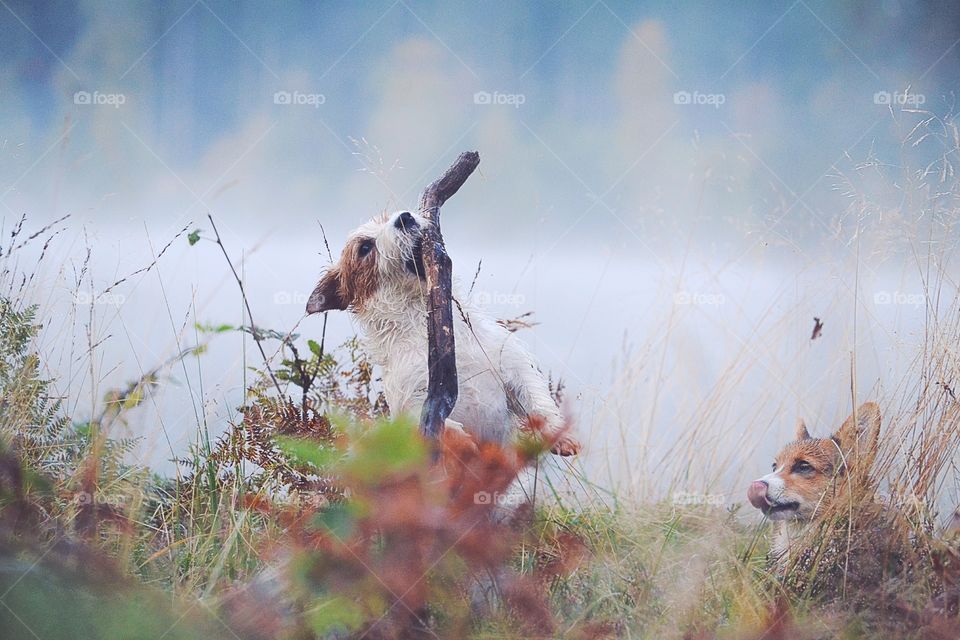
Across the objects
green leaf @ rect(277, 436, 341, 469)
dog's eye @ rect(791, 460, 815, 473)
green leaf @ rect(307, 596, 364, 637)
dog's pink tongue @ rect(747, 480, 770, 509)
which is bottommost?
green leaf @ rect(307, 596, 364, 637)

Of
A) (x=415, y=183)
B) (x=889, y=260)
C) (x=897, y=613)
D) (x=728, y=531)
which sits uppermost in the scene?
(x=415, y=183)

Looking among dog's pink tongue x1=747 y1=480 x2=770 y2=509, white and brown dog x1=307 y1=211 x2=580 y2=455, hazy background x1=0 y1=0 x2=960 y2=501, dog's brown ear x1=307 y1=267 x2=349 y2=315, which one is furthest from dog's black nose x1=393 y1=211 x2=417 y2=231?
dog's pink tongue x1=747 y1=480 x2=770 y2=509

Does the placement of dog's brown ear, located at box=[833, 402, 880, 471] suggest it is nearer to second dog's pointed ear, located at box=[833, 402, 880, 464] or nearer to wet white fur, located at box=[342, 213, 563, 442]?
second dog's pointed ear, located at box=[833, 402, 880, 464]

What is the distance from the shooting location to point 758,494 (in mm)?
2592

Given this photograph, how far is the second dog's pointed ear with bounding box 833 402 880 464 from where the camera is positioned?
2.57 meters

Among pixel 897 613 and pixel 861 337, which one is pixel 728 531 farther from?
pixel 861 337

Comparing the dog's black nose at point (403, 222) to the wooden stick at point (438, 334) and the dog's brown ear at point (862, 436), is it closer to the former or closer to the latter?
the wooden stick at point (438, 334)

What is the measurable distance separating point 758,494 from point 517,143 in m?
1.40

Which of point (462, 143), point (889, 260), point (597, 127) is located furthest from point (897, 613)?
point (462, 143)

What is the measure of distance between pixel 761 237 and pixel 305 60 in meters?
1.69

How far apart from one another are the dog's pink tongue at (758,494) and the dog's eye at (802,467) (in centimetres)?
12

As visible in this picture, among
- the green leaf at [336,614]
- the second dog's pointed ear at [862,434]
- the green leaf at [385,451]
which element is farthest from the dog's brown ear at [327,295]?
the second dog's pointed ear at [862,434]

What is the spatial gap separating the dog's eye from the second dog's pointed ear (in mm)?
112

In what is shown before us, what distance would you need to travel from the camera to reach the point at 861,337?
281 cm
